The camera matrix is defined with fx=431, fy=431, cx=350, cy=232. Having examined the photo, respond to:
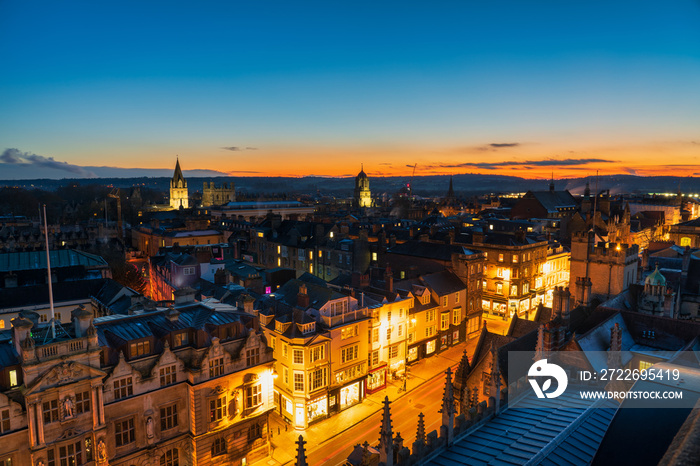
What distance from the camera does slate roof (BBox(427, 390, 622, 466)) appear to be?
17625 millimetres

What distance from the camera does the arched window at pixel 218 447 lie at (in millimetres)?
28953

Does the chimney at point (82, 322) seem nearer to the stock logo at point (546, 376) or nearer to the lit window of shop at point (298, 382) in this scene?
the lit window of shop at point (298, 382)

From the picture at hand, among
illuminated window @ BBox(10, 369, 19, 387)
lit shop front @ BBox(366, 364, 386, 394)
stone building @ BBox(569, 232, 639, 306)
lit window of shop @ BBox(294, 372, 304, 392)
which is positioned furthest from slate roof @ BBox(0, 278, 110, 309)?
stone building @ BBox(569, 232, 639, 306)

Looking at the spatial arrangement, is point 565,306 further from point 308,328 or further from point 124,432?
point 124,432

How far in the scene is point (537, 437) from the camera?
19375 millimetres

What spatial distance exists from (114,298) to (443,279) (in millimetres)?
36818

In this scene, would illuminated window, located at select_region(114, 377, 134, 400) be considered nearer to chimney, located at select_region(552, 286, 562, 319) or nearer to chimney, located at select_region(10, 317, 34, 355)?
chimney, located at select_region(10, 317, 34, 355)

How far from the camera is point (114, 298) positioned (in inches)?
1624

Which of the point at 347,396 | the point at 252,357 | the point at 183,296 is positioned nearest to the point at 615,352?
the point at 347,396

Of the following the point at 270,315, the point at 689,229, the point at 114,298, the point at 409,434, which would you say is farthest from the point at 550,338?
the point at 689,229

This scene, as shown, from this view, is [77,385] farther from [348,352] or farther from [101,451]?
[348,352]

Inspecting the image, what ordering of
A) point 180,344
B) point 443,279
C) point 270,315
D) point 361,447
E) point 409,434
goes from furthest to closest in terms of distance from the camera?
point 443,279 → point 270,315 → point 409,434 → point 180,344 → point 361,447

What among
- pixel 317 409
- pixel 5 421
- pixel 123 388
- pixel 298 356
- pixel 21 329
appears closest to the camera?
pixel 5 421

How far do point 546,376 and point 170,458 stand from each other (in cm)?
2491
